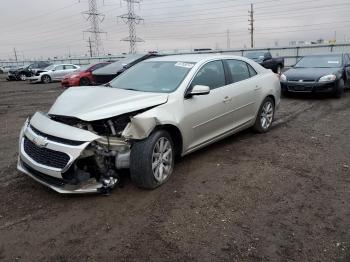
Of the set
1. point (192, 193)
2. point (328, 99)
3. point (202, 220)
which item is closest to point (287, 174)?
point (192, 193)

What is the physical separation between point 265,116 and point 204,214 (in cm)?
382

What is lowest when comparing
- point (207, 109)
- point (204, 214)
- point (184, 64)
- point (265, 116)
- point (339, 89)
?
point (204, 214)

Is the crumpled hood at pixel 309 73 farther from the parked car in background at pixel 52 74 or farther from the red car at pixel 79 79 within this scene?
the parked car in background at pixel 52 74

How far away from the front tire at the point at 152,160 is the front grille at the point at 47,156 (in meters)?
0.79

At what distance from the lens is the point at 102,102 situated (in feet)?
14.8

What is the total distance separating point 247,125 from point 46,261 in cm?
444

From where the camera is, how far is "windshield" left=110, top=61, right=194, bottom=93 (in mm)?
5199

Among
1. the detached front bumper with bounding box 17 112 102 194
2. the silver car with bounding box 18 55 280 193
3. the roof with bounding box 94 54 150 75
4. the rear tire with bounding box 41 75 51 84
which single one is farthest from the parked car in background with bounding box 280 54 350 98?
the rear tire with bounding box 41 75 51 84

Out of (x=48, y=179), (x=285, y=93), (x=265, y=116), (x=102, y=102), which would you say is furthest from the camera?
(x=285, y=93)

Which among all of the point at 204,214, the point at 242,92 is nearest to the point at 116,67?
the point at 242,92

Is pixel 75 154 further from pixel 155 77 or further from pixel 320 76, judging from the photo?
pixel 320 76

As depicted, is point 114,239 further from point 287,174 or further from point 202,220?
point 287,174

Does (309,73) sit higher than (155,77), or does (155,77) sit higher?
(155,77)

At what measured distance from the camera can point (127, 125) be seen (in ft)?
14.1
